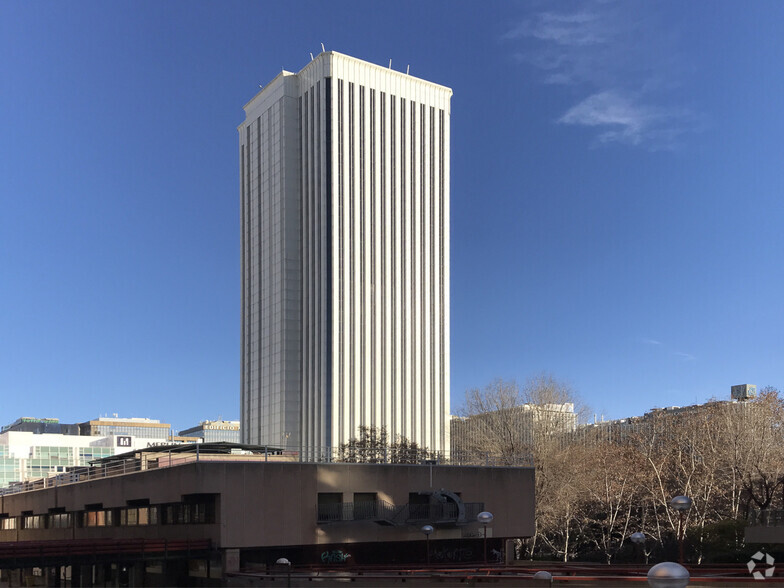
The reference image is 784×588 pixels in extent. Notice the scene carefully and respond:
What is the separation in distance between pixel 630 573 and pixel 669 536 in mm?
41035

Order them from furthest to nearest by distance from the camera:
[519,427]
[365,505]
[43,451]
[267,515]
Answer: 1. [43,451]
2. [519,427]
3. [365,505]
4. [267,515]

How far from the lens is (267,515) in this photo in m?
42.9

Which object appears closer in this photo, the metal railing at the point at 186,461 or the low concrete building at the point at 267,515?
the low concrete building at the point at 267,515

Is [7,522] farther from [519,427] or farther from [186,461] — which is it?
[519,427]

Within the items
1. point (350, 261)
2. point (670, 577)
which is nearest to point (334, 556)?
point (670, 577)

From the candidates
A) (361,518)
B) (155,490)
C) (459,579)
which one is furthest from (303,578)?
(155,490)

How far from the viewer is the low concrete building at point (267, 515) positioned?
41625mm

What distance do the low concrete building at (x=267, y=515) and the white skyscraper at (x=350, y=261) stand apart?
281 feet

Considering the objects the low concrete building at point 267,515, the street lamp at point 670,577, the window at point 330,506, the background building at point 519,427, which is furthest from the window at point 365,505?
the street lamp at point 670,577

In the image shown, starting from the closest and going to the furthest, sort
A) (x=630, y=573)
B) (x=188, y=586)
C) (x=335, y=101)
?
(x=630, y=573) < (x=188, y=586) < (x=335, y=101)

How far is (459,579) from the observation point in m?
31.0

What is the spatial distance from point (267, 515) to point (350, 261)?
3994 inches

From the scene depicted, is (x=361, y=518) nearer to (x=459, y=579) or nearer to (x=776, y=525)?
(x=459, y=579)

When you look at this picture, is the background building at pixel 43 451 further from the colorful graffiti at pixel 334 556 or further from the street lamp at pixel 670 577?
the street lamp at pixel 670 577
